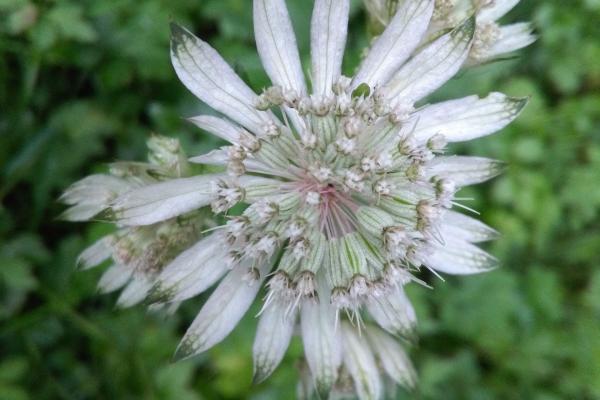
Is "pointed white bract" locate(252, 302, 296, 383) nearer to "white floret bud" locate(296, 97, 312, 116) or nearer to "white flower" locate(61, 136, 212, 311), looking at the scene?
"white flower" locate(61, 136, 212, 311)

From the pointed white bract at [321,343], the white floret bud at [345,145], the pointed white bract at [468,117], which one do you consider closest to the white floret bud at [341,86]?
the white floret bud at [345,145]

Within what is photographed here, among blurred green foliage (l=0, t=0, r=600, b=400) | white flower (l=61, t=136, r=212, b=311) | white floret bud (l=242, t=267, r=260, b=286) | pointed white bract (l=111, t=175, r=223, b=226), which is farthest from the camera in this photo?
blurred green foliage (l=0, t=0, r=600, b=400)

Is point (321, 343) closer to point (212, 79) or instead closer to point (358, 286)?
point (358, 286)

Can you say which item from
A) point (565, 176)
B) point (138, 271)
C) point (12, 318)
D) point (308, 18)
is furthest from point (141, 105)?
point (565, 176)

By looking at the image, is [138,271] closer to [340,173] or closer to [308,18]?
[340,173]

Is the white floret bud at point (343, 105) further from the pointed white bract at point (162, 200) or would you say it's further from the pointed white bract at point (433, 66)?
the pointed white bract at point (162, 200)

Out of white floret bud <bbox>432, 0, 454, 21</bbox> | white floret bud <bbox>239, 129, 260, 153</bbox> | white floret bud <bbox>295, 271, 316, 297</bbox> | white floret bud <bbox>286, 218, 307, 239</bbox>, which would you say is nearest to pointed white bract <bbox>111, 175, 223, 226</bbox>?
white floret bud <bbox>239, 129, 260, 153</bbox>
